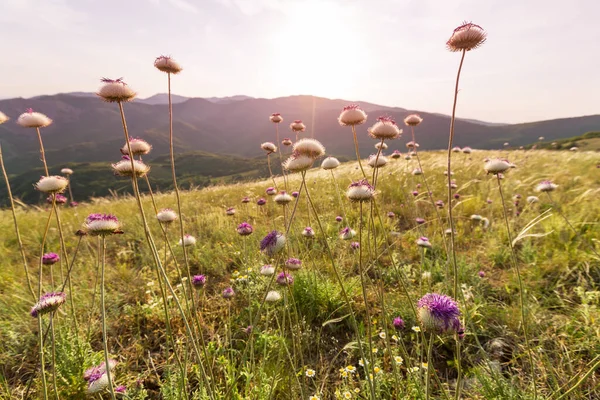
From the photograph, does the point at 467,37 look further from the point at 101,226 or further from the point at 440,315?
the point at 101,226

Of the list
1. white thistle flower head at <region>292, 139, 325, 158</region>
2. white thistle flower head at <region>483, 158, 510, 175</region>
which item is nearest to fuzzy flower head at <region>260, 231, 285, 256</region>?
white thistle flower head at <region>292, 139, 325, 158</region>

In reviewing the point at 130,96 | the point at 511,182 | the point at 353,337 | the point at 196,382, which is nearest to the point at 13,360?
the point at 196,382

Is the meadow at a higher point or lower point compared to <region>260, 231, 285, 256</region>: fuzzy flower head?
lower

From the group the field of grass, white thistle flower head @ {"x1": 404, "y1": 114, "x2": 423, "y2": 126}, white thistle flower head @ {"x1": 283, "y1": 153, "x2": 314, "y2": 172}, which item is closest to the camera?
white thistle flower head @ {"x1": 283, "y1": 153, "x2": 314, "y2": 172}

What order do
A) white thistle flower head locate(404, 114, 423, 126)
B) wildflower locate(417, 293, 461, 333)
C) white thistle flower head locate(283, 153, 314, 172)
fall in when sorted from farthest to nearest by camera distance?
white thistle flower head locate(404, 114, 423, 126) < white thistle flower head locate(283, 153, 314, 172) < wildflower locate(417, 293, 461, 333)

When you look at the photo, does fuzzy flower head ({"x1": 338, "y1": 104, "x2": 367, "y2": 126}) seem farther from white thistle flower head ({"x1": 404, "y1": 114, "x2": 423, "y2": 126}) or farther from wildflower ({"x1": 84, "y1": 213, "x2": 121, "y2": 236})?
wildflower ({"x1": 84, "y1": 213, "x2": 121, "y2": 236})

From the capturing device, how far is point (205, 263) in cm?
454

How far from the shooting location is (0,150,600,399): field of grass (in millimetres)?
2300

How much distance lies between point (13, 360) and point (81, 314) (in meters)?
0.68

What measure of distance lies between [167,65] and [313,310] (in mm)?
2811

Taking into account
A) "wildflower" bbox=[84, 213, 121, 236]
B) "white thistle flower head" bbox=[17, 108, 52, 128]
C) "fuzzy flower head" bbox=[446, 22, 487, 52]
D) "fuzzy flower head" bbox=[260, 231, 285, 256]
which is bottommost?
"fuzzy flower head" bbox=[260, 231, 285, 256]

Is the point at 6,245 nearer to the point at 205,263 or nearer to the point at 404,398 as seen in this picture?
the point at 205,263

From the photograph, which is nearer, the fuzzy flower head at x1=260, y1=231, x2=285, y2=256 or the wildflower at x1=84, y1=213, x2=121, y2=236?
the wildflower at x1=84, y1=213, x2=121, y2=236

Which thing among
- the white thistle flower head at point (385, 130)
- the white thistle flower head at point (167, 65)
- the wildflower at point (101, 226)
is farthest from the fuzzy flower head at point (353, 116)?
the wildflower at point (101, 226)
